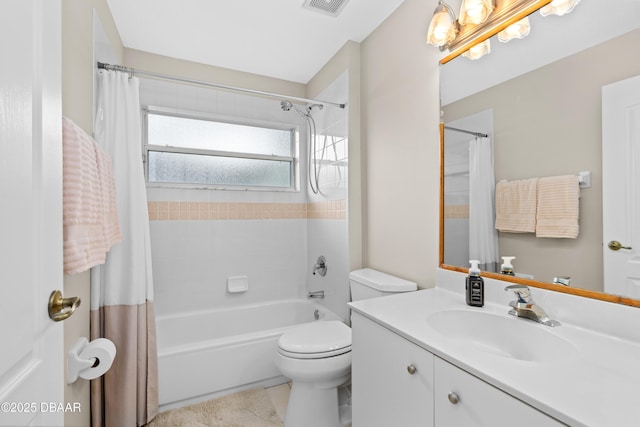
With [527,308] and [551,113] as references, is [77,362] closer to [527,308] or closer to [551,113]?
[527,308]

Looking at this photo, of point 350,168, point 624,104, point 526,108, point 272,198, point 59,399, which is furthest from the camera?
point 272,198

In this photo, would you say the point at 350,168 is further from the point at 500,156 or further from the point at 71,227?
the point at 71,227

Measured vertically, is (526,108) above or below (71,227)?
above

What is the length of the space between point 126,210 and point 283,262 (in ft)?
4.66

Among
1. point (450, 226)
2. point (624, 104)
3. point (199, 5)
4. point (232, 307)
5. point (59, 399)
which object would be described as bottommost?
point (232, 307)

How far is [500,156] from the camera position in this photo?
4.00 ft

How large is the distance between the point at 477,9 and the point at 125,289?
7.17 feet

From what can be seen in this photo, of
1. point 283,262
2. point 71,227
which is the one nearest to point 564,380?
point 71,227

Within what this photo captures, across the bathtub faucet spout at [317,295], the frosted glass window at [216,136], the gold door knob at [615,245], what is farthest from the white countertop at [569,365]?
the frosted glass window at [216,136]

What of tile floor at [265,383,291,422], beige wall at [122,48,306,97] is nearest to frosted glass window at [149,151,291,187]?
beige wall at [122,48,306,97]

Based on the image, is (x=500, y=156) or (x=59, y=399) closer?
(x=59, y=399)

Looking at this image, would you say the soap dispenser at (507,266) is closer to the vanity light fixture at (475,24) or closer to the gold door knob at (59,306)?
the vanity light fixture at (475,24)

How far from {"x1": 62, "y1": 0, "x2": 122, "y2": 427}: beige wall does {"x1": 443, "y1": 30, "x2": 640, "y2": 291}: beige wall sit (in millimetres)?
1755

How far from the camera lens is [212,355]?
1922mm
